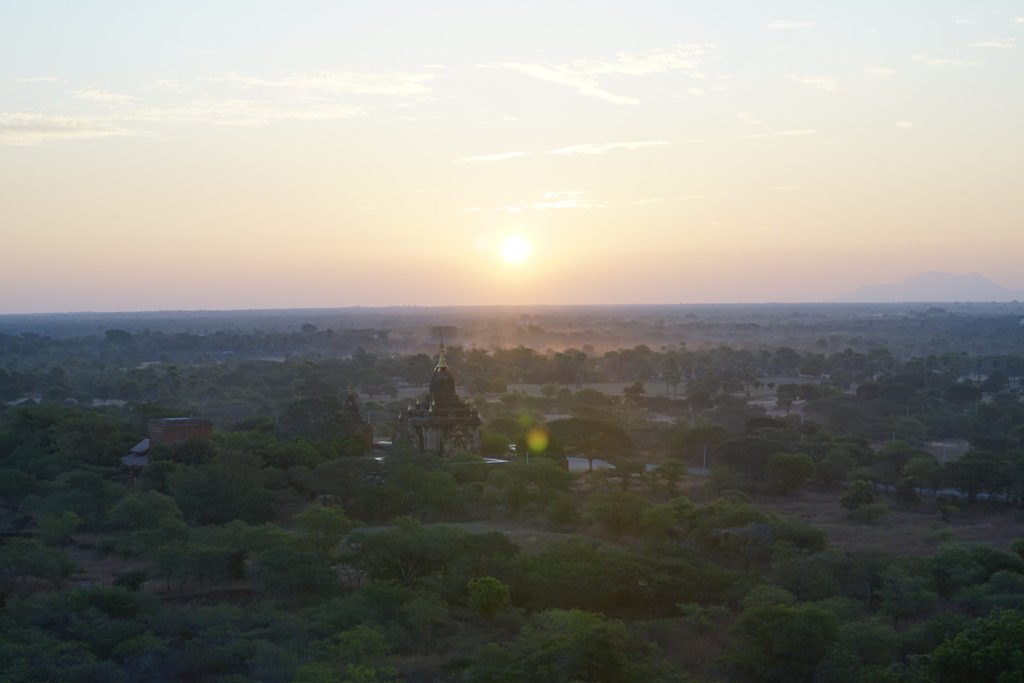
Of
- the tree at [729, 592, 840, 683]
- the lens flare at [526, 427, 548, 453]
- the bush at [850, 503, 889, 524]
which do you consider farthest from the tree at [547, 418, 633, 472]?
the tree at [729, 592, 840, 683]

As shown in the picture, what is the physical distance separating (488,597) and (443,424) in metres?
20.5

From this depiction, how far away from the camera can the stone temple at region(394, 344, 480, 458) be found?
46031 millimetres

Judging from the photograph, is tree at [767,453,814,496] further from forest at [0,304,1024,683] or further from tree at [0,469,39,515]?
tree at [0,469,39,515]

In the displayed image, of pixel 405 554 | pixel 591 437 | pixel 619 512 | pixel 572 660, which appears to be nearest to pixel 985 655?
pixel 572 660

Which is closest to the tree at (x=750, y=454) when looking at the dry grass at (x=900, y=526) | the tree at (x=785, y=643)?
the dry grass at (x=900, y=526)

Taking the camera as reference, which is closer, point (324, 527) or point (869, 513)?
point (324, 527)

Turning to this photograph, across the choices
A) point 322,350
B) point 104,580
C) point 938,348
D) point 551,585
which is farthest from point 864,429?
point 322,350

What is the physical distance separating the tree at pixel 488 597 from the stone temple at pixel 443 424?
780 inches

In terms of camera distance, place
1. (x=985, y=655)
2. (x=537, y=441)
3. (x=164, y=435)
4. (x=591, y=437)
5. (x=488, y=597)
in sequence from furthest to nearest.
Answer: (x=591, y=437) < (x=537, y=441) < (x=164, y=435) < (x=488, y=597) < (x=985, y=655)

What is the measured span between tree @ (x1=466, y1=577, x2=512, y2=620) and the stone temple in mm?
19806

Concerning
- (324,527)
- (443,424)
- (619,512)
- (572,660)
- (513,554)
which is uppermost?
(443,424)

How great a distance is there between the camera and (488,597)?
25906 mm

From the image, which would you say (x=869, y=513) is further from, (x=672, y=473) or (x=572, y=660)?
(x=572, y=660)

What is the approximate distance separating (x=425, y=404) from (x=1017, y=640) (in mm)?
31773
